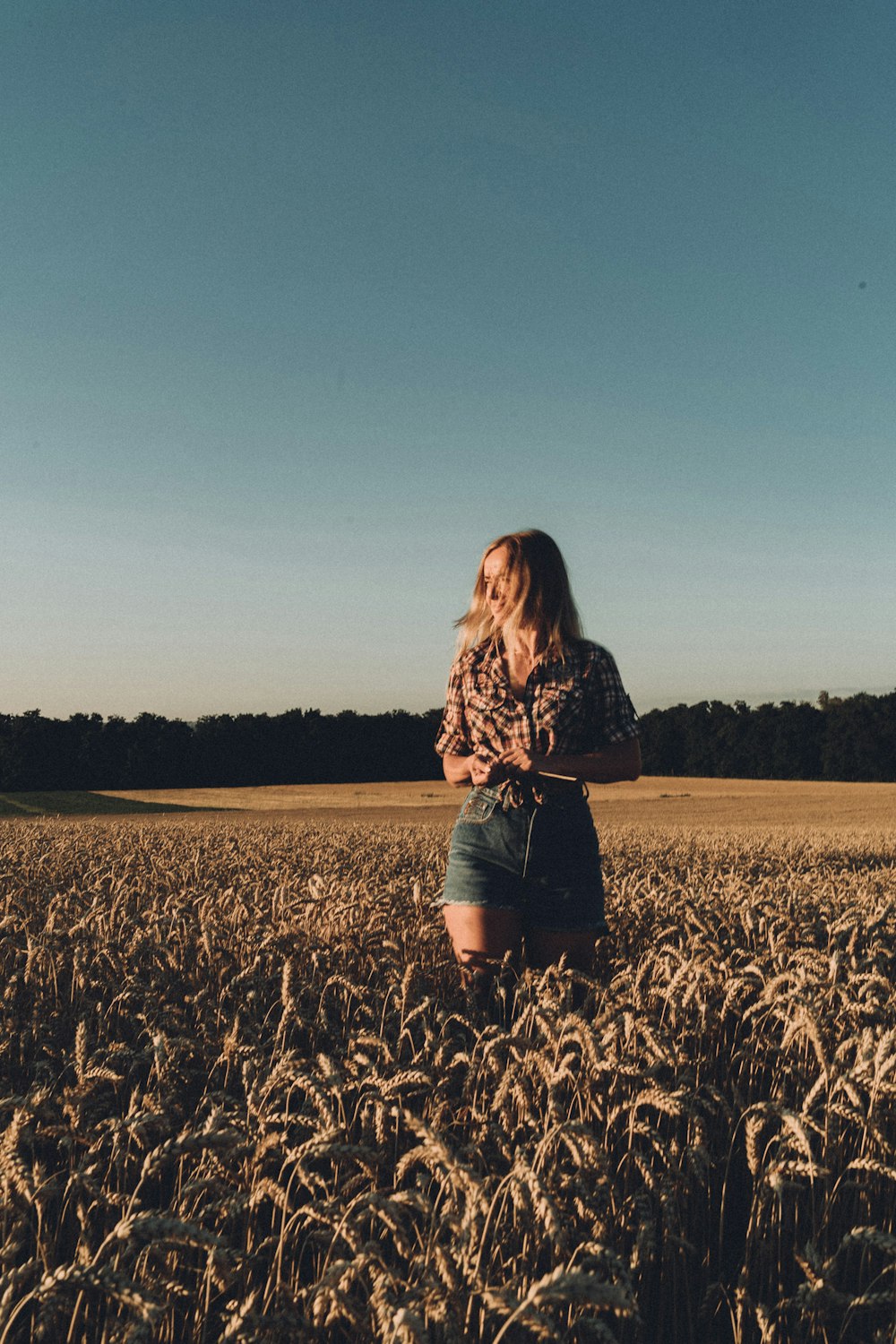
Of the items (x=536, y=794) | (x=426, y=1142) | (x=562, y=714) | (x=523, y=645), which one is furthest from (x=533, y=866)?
(x=426, y=1142)

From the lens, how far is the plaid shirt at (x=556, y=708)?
12.2 feet

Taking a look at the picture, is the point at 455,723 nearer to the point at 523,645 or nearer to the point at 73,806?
the point at 523,645

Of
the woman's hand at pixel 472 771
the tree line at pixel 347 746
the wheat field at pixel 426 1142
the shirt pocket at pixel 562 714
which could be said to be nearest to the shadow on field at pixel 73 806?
the tree line at pixel 347 746

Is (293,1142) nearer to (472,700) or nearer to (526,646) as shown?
(472,700)

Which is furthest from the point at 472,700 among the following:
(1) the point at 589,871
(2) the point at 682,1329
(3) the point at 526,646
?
(2) the point at 682,1329

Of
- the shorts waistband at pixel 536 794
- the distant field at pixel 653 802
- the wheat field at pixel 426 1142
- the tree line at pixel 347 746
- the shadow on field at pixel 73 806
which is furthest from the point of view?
the tree line at pixel 347 746

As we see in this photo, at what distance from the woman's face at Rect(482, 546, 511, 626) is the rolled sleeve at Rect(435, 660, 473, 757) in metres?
0.32

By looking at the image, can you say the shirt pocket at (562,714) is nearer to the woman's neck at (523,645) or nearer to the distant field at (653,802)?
the woman's neck at (523,645)

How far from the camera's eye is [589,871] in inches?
147

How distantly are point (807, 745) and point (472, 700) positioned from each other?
68.8 meters

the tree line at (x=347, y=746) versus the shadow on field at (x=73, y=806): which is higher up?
the tree line at (x=347, y=746)

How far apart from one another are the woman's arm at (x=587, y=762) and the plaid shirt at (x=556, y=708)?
61 mm

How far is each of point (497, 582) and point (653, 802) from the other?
112 ft

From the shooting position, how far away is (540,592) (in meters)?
3.79
